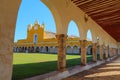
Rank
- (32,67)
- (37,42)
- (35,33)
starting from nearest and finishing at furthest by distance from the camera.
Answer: (32,67) → (37,42) → (35,33)

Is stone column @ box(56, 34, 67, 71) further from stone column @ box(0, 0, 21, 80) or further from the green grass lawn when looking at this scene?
stone column @ box(0, 0, 21, 80)

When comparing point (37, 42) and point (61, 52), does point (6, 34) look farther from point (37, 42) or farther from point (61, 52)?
point (37, 42)

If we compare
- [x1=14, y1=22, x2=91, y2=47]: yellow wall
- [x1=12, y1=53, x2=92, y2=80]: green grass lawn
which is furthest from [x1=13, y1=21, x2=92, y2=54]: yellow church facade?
[x1=12, y1=53, x2=92, y2=80]: green grass lawn

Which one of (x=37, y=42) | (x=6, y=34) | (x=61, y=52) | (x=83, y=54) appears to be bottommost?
(x=83, y=54)

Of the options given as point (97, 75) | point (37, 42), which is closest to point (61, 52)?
point (97, 75)

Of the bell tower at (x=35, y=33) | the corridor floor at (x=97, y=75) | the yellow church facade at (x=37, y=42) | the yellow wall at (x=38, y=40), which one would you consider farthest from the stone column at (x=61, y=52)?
the bell tower at (x=35, y=33)

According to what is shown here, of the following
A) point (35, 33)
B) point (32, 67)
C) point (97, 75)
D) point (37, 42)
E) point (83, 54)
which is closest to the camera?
point (97, 75)

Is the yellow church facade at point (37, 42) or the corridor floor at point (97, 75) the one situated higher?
the yellow church facade at point (37, 42)

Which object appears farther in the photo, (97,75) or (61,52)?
(97,75)

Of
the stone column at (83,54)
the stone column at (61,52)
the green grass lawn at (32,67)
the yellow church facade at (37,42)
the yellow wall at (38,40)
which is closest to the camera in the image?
the stone column at (61,52)

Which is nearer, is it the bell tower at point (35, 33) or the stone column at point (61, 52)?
the stone column at point (61, 52)

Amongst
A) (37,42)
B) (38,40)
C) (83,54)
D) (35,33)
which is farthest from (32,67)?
(35,33)

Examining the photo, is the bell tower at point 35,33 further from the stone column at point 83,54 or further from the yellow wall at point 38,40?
the stone column at point 83,54

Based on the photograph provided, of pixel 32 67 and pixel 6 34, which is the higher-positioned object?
pixel 6 34
